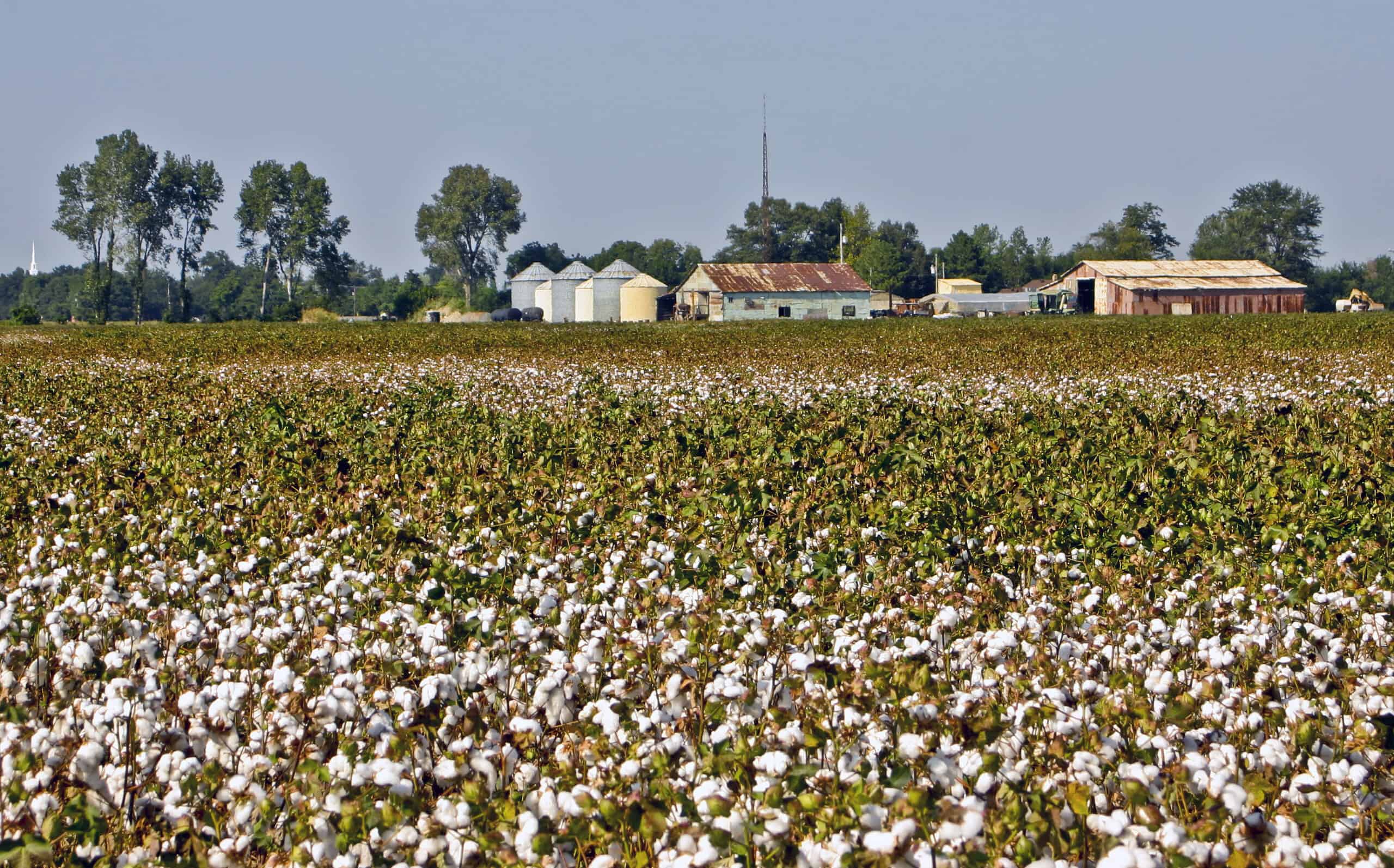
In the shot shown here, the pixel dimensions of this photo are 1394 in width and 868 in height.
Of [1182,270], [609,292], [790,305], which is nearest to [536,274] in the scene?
[609,292]

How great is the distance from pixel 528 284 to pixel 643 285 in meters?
19.3

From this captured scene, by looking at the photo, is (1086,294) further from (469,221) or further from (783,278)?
(469,221)

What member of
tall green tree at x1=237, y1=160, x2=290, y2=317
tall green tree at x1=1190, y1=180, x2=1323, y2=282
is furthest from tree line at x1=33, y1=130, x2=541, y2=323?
tall green tree at x1=1190, y1=180, x2=1323, y2=282

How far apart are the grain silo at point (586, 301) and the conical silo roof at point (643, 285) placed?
10.2 feet

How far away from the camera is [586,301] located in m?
99.2

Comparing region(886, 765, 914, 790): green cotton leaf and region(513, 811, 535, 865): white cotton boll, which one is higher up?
region(886, 765, 914, 790): green cotton leaf

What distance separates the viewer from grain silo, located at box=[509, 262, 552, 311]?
10981cm

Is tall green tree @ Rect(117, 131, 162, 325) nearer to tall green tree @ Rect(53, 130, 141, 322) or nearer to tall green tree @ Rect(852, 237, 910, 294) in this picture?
tall green tree @ Rect(53, 130, 141, 322)

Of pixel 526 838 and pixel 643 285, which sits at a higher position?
pixel 643 285

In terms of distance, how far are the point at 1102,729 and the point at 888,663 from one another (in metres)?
0.74

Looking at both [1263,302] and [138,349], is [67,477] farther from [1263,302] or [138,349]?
[1263,302]

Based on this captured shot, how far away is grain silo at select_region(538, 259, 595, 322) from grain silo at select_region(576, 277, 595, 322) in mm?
2038

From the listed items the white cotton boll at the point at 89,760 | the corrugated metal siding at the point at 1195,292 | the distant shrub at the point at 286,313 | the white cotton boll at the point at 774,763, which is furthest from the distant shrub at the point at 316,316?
the white cotton boll at the point at 774,763

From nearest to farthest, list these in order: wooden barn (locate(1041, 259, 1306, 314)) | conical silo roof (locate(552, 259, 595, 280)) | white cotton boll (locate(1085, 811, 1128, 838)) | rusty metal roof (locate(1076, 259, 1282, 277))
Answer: white cotton boll (locate(1085, 811, 1128, 838)) < wooden barn (locate(1041, 259, 1306, 314)) < rusty metal roof (locate(1076, 259, 1282, 277)) < conical silo roof (locate(552, 259, 595, 280))
